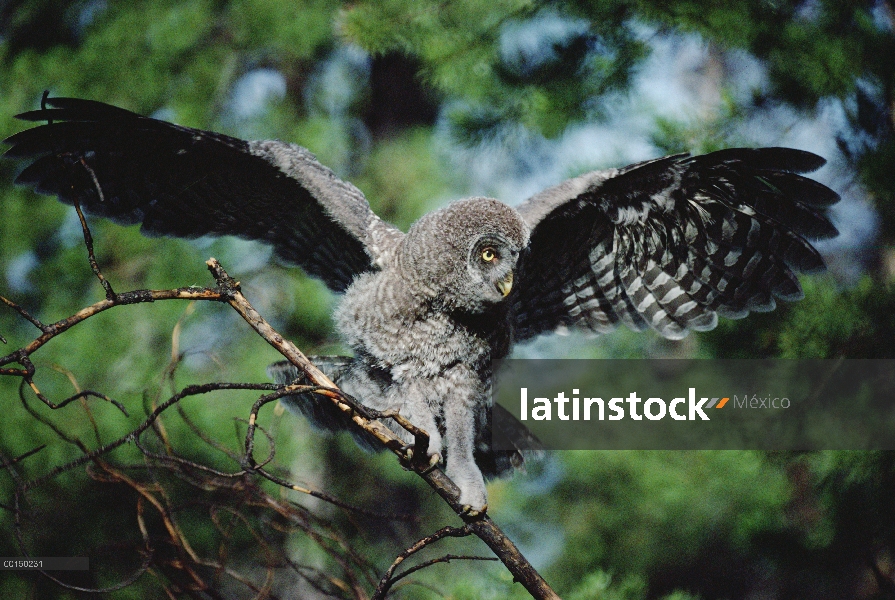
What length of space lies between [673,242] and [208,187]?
60.8 inches

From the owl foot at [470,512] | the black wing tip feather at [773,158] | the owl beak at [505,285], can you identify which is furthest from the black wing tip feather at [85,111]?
the black wing tip feather at [773,158]

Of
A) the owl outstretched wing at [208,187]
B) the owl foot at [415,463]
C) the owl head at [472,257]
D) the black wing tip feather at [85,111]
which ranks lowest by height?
the owl foot at [415,463]

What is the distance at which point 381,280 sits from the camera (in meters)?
2.21

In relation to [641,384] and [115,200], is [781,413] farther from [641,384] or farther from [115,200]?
[115,200]

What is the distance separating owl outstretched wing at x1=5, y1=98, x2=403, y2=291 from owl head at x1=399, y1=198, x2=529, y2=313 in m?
0.25

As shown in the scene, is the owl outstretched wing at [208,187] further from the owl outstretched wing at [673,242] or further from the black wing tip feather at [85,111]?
the owl outstretched wing at [673,242]

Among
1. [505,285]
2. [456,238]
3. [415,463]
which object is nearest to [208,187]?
[456,238]

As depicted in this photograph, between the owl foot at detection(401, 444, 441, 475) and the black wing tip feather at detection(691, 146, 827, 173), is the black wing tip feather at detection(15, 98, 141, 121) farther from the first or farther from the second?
the black wing tip feather at detection(691, 146, 827, 173)

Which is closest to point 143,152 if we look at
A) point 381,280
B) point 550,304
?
point 381,280

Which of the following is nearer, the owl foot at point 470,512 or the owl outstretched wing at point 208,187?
the owl foot at point 470,512

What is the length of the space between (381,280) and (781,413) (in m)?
1.37

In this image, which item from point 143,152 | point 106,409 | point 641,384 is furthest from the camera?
point 641,384

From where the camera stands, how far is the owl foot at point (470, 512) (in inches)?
54.3

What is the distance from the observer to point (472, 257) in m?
2.09
